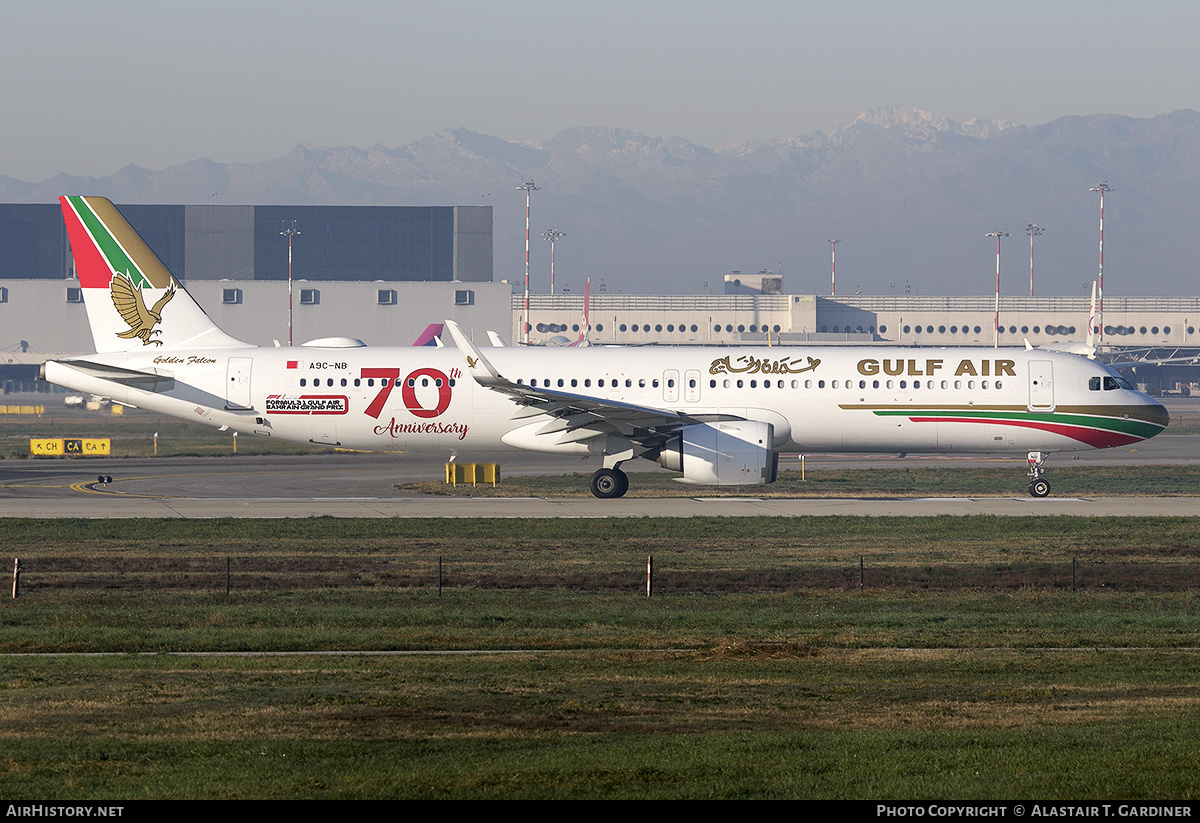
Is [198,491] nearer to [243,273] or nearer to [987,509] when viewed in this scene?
[987,509]

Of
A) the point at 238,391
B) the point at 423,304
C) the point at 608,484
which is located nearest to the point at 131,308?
the point at 238,391

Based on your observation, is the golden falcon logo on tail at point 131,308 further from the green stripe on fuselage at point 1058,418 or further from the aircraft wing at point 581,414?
the green stripe on fuselage at point 1058,418

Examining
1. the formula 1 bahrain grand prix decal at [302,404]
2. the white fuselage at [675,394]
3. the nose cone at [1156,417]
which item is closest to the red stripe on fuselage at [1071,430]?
the white fuselage at [675,394]

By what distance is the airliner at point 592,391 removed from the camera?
42188mm

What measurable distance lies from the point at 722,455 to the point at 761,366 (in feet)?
12.5

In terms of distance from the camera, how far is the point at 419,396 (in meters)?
42.7

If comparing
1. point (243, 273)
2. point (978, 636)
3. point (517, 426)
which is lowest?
point (978, 636)

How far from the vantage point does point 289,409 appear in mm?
43094

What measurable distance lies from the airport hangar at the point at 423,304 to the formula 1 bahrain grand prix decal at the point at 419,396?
8380cm

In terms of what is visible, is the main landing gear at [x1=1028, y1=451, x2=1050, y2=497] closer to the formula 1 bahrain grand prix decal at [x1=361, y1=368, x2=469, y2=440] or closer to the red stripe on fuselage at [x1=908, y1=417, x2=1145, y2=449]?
the red stripe on fuselage at [x1=908, y1=417, x2=1145, y2=449]

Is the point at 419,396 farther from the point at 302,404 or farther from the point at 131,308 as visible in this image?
the point at 131,308

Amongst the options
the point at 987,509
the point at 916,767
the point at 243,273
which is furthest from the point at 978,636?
the point at 243,273

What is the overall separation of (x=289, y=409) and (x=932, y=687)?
29.7 m

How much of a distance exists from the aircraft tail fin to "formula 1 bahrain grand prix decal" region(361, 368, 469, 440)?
4941 mm
